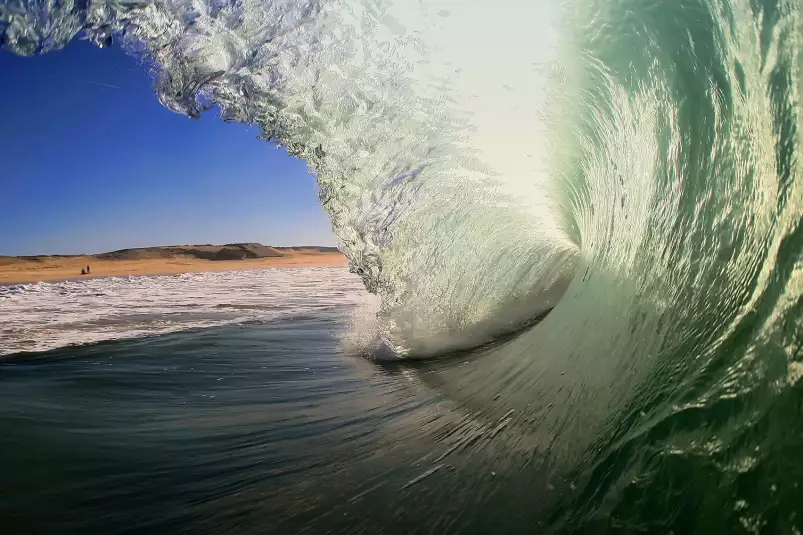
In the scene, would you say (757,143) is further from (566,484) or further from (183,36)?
(183,36)

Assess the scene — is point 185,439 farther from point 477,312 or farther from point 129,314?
point 129,314

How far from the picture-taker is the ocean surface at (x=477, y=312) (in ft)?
5.86

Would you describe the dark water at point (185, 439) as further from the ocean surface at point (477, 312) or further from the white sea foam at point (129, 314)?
the white sea foam at point (129, 314)

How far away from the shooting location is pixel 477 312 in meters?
6.56

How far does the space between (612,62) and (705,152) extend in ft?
4.44

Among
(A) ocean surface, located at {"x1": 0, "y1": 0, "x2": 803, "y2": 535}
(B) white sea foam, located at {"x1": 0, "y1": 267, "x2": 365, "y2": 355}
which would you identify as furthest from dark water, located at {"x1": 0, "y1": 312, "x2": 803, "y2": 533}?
(B) white sea foam, located at {"x1": 0, "y1": 267, "x2": 365, "y2": 355}

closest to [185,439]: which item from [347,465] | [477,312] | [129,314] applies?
[347,465]

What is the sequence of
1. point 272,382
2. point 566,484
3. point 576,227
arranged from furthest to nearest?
point 576,227 < point 272,382 < point 566,484

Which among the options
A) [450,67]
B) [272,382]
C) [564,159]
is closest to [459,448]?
[272,382]

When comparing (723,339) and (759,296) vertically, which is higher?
(759,296)

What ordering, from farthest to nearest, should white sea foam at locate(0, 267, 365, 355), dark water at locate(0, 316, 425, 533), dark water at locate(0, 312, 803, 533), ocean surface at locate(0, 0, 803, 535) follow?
white sea foam at locate(0, 267, 365, 355) < dark water at locate(0, 316, 425, 533) < ocean surface at locate(0, 0, 803, 535) < dark water at locate(0, 312, 803, 533)

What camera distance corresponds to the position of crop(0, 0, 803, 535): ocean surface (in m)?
1.79

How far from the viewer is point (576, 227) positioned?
6652mm

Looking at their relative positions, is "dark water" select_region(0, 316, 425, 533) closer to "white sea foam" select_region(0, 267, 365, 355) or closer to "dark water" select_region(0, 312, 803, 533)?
"dark water" select_region(0, 312, 803, 533)
